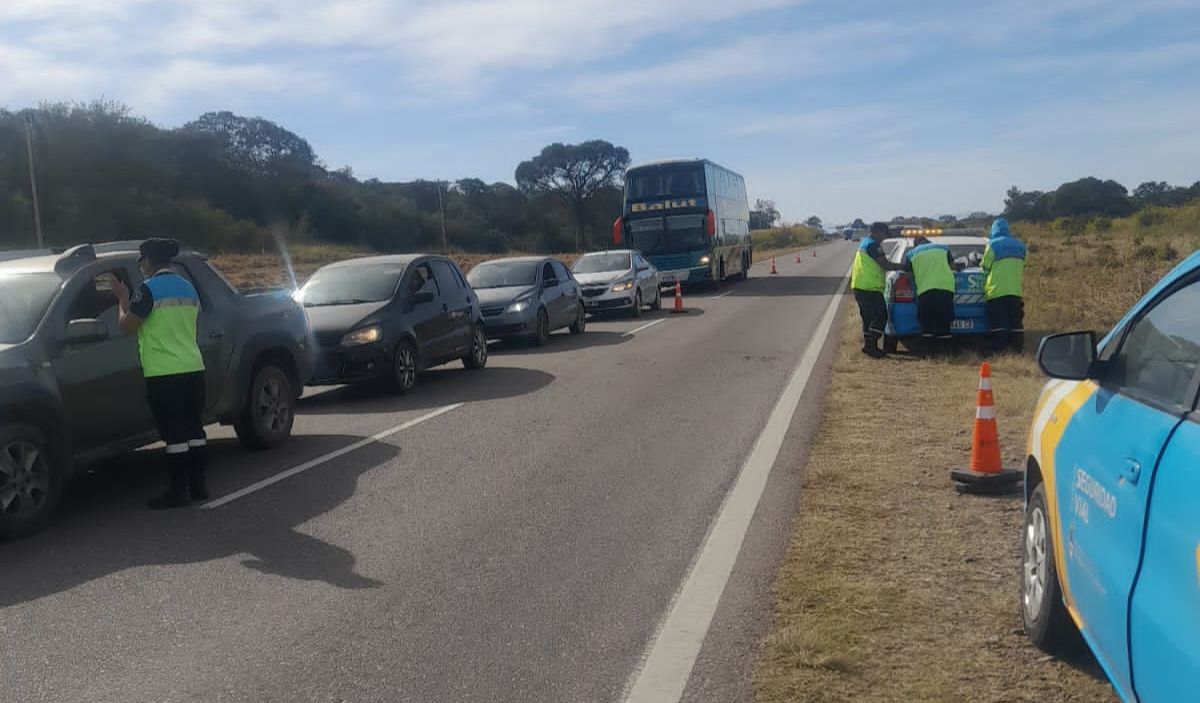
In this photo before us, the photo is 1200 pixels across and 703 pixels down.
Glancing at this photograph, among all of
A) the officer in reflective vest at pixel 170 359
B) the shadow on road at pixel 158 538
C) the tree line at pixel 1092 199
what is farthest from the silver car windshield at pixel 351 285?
the tree line at pixel 1092 199

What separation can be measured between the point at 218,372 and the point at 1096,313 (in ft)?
48.8

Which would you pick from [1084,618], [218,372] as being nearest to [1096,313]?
[218,372]

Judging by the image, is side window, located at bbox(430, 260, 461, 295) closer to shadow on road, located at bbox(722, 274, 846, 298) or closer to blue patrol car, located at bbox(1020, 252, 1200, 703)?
blue patrol car, located at bbox(1020, 252, 1200, 703)

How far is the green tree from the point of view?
9825 cm

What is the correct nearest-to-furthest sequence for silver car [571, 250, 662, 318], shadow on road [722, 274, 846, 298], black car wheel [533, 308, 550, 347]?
black car wheel [533, 308, 550, 347]
silver car [571, 250, 662, 318]
shadow on road [722, 274, 846, 298]

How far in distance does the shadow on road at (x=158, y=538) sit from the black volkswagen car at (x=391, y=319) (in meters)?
3.80

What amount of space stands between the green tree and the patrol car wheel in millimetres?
93759

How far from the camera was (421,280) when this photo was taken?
1395 cm

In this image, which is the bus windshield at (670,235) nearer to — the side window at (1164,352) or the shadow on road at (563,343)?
the shadow on road at (563,343)

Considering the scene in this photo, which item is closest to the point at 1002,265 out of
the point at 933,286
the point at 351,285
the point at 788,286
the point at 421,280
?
the point at 933,286

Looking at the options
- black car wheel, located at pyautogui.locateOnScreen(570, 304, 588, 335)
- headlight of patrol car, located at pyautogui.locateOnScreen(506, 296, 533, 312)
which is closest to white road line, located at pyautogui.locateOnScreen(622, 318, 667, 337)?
black car wheel, located at pyautogui.locateOnScreen(570, 304, 588, 335)

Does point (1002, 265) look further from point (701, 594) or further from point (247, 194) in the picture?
point (247, 194)

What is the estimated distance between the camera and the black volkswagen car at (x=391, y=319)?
40.1ft

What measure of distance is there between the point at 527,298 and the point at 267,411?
8912 mm
